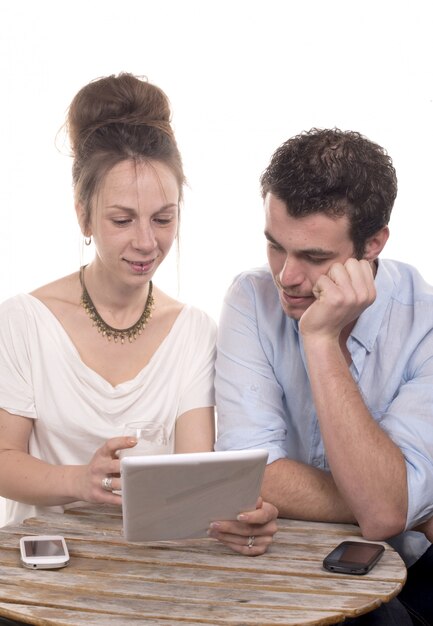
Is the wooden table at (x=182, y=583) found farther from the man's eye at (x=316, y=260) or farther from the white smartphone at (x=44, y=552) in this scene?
the man's eye at (x=316, y=260)

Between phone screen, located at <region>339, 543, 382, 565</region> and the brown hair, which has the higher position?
the brown hair

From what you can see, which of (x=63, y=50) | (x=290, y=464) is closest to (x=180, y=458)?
(x=290, y=464)

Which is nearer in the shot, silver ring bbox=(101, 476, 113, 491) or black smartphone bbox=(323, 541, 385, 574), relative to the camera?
black smartphone bbox=(323, 541, 385, 574)

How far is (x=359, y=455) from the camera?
7.23ft

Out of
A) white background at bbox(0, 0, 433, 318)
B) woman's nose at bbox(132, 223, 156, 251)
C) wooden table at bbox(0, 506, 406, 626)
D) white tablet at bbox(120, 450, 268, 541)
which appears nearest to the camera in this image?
wooden table at bbox(0, 506, 406, 626)

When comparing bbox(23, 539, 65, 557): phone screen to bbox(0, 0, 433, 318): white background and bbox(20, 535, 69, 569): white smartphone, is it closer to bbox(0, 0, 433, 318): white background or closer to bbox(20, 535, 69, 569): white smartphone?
bbox(20, 535, 69, 569): white smartphone

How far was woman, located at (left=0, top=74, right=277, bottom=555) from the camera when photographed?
2.60 m

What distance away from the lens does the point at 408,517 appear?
223 cm

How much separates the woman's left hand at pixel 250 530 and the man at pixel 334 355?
20 cm

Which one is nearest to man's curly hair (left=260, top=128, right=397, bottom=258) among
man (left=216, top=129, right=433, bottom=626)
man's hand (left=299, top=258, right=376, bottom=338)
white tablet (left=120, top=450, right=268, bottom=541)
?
man (left=216, top=129, right=433, bottom=626)

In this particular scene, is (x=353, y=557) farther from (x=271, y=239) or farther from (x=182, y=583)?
(x=271, y=239)

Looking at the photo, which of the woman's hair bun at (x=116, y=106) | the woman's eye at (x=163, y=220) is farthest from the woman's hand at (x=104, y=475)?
the woman's hair bun at (x=116, y=106)

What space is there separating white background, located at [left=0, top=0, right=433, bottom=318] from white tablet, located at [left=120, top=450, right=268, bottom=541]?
8.16ft

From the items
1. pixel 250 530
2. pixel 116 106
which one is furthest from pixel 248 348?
pixel 116 106
